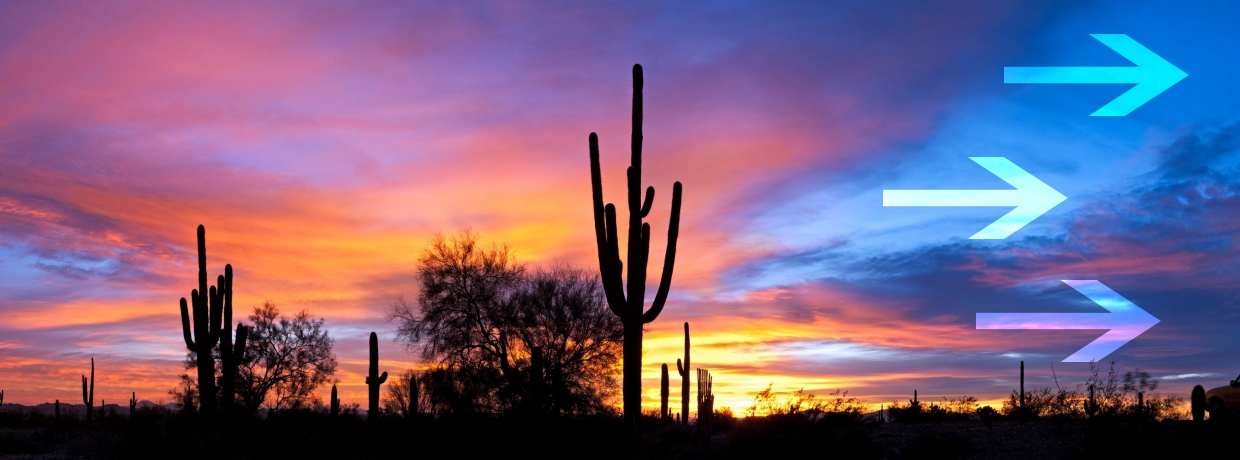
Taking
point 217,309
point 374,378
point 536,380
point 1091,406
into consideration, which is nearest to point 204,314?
point 217,309

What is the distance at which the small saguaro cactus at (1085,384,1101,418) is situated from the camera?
755 inches

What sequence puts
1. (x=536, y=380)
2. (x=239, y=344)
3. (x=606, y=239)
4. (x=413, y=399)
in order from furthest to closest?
(x=239, y=344) → (x=536, y=380) → (x=413, y=399) → (x=606, y=239)

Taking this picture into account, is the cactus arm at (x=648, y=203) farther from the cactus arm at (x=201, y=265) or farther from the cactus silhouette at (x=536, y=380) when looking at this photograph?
the cactus arm at (x=201, y=265)

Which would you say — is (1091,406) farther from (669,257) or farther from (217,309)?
(217,309)

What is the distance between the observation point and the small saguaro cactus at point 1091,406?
63.0ft

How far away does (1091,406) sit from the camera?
19969mm

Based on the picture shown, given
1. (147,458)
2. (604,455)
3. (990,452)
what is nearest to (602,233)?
(604,455)

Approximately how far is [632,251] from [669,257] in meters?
0.82

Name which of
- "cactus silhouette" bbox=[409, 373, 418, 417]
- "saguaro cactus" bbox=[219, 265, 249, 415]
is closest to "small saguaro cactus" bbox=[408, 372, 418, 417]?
"cactus silhouette" bbox=[409, 373, 418, 417]

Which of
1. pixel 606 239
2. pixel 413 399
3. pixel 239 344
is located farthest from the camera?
pixel 239 344

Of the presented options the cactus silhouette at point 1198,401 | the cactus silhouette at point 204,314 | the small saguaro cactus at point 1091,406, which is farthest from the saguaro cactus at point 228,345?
the cactus silhouette at point 1198,401

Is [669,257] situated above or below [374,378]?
above

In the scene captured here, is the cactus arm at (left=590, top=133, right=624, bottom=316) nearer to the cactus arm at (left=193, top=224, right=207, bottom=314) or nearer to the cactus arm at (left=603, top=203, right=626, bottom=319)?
the cactus arm at (left=603, top=203, right=626, bottom=319)

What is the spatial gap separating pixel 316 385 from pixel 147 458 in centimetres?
2181
